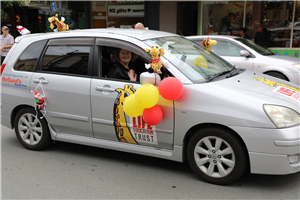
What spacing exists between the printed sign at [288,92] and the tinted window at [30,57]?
3315 millimetres

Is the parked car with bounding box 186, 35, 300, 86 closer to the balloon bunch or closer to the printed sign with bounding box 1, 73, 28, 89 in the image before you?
the balloon bunch

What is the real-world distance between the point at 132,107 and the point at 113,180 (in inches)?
38.1

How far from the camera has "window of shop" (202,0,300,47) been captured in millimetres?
12367

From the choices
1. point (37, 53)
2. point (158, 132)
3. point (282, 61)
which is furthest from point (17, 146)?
point (282, 61)

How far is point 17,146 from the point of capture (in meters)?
5.28

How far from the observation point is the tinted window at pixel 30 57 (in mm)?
4754

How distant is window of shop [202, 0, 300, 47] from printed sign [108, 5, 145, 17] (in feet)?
9.78

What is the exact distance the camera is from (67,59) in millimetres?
4492

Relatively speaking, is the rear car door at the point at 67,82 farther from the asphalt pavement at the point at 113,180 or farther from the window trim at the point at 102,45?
the asphalt pavement at the point at 113,180

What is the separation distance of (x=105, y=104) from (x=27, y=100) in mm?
1435

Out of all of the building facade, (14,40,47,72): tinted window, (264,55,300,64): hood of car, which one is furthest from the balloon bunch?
the building facade

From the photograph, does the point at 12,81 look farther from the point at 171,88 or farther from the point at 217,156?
the point at 217,156

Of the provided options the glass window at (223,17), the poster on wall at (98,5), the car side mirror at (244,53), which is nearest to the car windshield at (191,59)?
the car side mirror at (244,53)

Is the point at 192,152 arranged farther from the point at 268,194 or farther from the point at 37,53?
the point at 37,53
